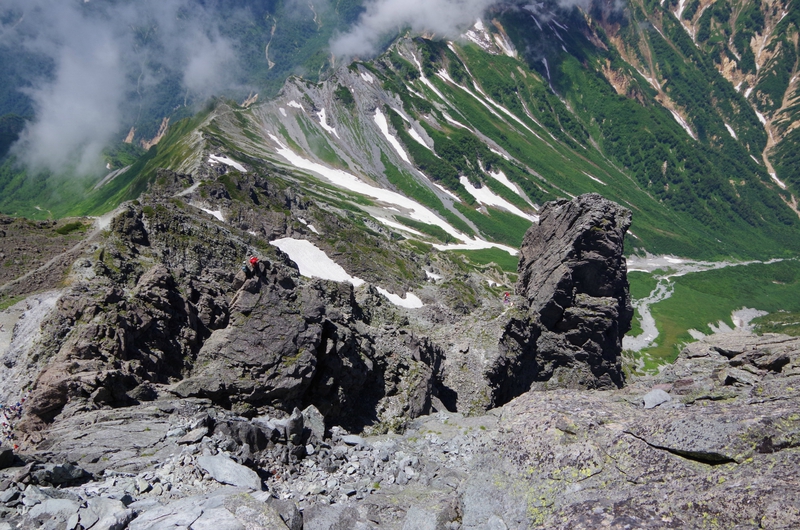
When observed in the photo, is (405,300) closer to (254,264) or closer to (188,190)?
(188,190)

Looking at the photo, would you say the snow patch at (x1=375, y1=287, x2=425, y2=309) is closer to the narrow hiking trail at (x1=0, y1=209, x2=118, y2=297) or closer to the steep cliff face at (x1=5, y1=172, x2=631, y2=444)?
the steep cliff face at (x1=5, y1=172, x2=631, y2=444)

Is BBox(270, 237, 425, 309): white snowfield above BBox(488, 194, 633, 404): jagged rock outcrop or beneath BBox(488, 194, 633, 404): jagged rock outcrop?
above

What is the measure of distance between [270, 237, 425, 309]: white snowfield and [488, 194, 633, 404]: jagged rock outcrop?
34.6 meters

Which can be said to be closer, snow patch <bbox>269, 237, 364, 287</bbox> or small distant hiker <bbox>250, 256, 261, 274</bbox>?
small distant hiker <bbox>250, 256, 261, 274</bbox>

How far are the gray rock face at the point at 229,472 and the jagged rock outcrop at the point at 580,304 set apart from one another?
3297cm

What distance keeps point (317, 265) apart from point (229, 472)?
71.2 meters

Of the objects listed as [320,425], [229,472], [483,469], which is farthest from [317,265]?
[483,469]

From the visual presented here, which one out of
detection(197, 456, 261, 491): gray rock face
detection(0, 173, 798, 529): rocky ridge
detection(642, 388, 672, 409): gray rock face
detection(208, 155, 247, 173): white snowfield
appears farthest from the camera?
detection(208, 155, 247, 173): white snowfield

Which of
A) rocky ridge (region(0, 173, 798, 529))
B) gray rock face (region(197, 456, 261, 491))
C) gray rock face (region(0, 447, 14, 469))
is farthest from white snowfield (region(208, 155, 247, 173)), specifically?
gray rock face (region(197, 456, 261, 491))

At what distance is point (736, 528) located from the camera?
428 inches

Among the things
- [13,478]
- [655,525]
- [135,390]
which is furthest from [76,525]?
[655,525]

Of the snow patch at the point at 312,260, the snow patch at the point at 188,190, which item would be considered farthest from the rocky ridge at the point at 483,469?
the snow patch at the point at 188,190

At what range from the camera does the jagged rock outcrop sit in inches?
1820

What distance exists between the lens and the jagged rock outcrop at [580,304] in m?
46.2
